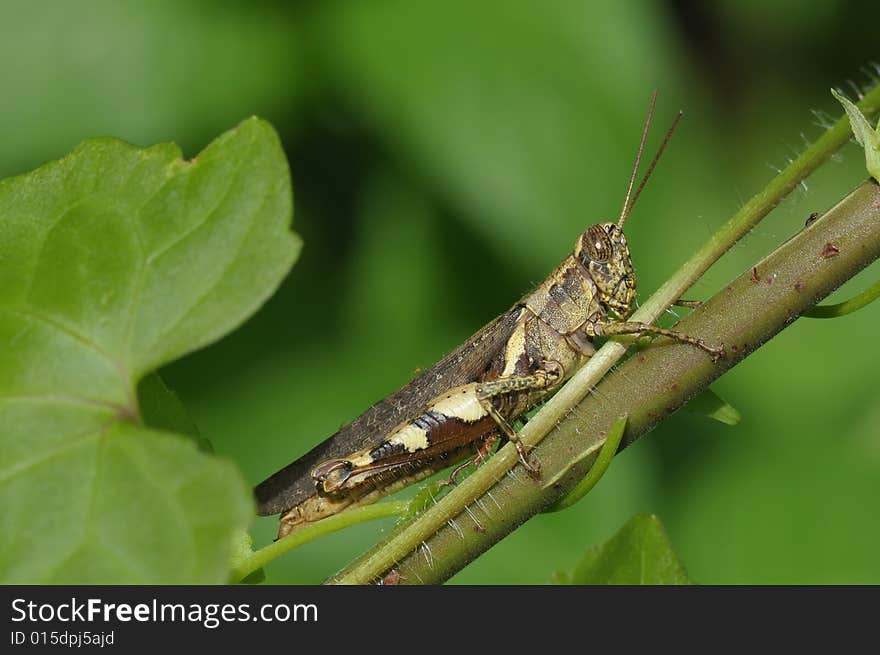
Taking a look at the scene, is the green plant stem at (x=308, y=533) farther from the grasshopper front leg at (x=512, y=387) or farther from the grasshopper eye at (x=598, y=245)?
the grasshopper eye at (x=598, y=245)

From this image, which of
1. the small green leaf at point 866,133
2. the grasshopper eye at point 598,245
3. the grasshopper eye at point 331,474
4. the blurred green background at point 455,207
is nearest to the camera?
the small green leaf at point 866,133

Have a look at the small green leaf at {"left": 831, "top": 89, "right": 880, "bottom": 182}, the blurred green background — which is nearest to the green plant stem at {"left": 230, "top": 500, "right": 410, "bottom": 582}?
the small green leaf at {"left": 831, "top": 89, "right": 880, "bottom": 182}

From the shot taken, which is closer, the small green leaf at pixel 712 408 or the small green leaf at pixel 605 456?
the small green leaf at pixel 605 456

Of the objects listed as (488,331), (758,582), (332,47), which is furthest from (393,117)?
(758,582)

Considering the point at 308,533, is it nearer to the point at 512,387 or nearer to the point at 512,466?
the point at 512,466

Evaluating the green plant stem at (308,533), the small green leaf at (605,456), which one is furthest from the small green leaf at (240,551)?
the small green leaf at (605,456)
